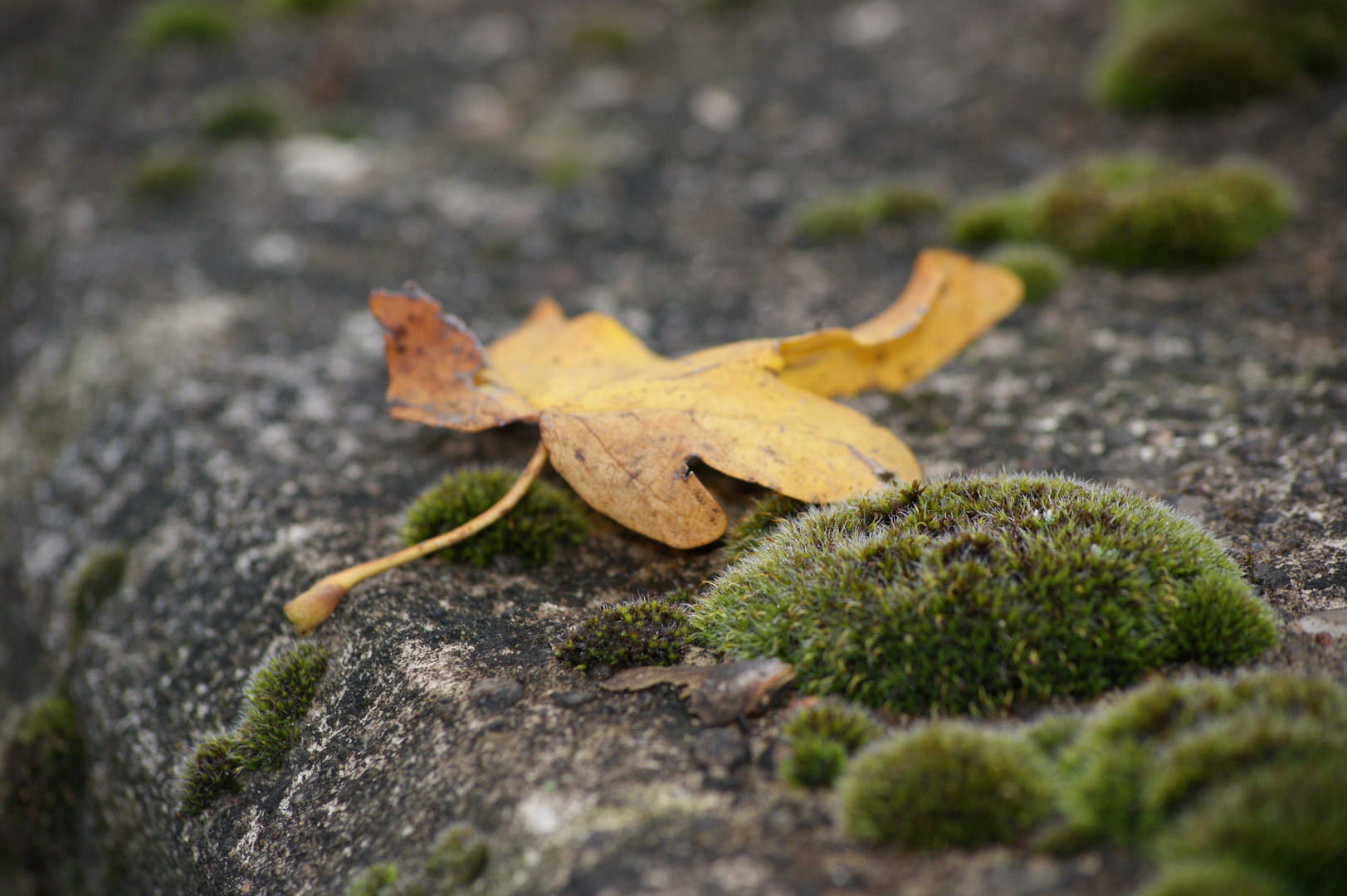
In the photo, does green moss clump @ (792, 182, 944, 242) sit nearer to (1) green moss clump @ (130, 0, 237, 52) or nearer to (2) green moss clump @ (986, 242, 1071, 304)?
(2) green moss clump @ (986, 242, 1071, 304)

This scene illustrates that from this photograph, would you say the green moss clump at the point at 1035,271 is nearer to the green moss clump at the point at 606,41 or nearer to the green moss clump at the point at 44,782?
the green moss clump at the point at 606,41

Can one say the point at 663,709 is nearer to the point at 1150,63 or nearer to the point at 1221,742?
the point at 1221,742

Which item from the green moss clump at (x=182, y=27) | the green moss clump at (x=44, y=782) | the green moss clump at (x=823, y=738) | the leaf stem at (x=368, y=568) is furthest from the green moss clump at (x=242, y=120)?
the green moss clump at (x=823, y=738)

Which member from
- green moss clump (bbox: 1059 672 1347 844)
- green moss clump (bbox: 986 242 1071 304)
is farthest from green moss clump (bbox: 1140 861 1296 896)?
green moss clump (bbox: 986 242 1071 304)

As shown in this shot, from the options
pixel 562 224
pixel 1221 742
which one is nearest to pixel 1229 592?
pixel 1221 742

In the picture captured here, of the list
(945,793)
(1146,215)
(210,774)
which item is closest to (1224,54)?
(1146,215)

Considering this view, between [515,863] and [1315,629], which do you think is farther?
[1315,629]
